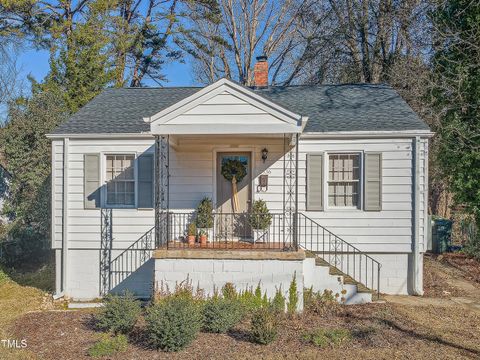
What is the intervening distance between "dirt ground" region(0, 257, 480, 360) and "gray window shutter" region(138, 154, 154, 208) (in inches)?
109

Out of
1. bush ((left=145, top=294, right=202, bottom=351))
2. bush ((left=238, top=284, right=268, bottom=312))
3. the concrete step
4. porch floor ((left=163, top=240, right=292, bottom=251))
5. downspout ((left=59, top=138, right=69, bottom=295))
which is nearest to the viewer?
bush ((left=145, top=294, right=202, bottom=351))

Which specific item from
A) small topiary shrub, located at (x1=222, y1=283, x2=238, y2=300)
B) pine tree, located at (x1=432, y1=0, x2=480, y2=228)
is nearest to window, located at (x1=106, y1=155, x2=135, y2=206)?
small topiary shrub, located at (x1=222, y1=283, x2=238, y2=300)

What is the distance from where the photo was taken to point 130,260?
997 cm

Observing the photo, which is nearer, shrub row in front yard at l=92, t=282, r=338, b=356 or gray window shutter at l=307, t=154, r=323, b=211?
shrub row in front yard at l=92, t=282, r=338, b=356

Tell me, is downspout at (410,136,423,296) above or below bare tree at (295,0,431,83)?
below

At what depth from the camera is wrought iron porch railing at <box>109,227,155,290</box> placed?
991cm

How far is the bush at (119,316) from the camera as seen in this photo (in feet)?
21.8

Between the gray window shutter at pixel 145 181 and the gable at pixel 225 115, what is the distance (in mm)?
1827

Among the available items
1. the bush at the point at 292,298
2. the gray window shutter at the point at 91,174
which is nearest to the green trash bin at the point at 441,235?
the bush at the point at 292,298

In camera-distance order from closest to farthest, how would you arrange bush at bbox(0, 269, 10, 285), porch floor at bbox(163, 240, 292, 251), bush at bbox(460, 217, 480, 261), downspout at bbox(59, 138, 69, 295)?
porch floor at bbox(163, 240, 292, 251) < downspout at bbox(59, 138, 69, 295) < bush at bbox(0, 269, 10, 285) < bush at bbox(460, 217, 480, 261)

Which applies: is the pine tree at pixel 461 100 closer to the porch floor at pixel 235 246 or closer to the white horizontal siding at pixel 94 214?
the porch floor at pixel 235 246

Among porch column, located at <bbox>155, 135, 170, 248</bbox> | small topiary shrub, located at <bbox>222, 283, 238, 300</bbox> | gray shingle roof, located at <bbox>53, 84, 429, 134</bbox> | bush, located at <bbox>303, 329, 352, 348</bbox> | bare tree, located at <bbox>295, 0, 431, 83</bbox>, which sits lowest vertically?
bush, located at <bbox>303, 329, 352, 348</bbox>

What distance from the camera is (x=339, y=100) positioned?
1134 cm

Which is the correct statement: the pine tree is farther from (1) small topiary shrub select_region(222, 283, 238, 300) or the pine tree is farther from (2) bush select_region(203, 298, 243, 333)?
(2) bush select_region(203, 298, 243, 333)
